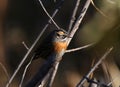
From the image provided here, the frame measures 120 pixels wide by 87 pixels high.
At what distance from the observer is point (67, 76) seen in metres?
7.37

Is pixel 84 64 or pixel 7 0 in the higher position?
pixel 7 0

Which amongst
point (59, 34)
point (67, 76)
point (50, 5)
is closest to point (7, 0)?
point (50, 5)

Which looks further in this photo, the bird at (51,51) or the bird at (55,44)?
the bird at (55,44)

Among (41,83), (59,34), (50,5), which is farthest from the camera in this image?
(50,5)

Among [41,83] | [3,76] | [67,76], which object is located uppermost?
[41,83]

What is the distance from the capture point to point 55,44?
9.03 feet

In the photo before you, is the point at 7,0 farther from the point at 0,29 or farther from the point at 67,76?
the point at 67,76

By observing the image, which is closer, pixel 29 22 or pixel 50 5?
pixel 50 5

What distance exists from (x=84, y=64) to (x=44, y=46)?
14.0 ft

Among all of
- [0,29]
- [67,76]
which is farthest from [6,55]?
[67,76]

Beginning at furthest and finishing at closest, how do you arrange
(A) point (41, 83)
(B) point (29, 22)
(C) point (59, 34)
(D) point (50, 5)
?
(B) point (29, 22) < (D) point (50, 5) < (C) point (59, 34) < (A) point (41, 83)

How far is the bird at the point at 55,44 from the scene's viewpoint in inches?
107

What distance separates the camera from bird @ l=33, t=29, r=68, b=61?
271 centimetres

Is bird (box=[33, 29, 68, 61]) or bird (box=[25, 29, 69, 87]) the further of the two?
bird (box=[33, 29, 68, 61])
